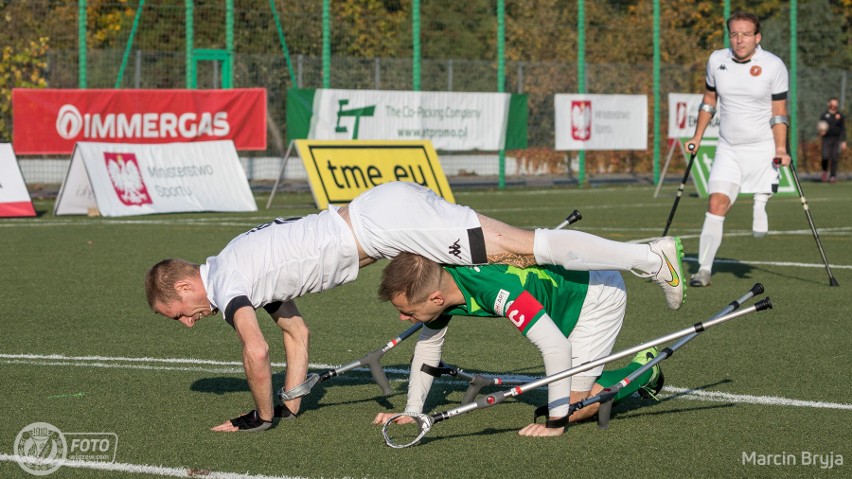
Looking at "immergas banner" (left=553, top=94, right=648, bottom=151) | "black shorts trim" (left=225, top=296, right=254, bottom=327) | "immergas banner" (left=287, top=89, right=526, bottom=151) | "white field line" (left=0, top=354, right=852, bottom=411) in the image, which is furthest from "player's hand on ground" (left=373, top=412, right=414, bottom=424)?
"immergas banner" (left=553, top=94, right=648, bottom=151)

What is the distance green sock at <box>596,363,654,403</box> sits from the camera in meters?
6.91

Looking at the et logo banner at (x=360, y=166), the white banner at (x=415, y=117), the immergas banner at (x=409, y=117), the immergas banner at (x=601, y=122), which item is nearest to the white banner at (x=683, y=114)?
the immergas banner at (x=601, y=122)

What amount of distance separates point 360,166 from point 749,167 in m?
11.2

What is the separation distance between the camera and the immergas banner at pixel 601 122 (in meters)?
30.0

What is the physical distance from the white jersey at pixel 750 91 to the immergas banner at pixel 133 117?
43.3ft

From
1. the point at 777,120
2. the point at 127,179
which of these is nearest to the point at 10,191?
the point at 127,179

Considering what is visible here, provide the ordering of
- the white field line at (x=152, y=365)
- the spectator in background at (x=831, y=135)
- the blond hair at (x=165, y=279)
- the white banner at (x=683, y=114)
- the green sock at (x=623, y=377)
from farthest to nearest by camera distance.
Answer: the spectator in background at (x=831, y=135) < the white banner at (x=683, y=114) < the white field line at (x=152, y=365) < the green sock at (x=623, y=377) < the blond hair at (x=165, y=279)

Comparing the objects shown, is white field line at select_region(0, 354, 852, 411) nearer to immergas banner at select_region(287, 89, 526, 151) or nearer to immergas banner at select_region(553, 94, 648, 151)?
immergas banner at select_region(287, 89, 526, 151)

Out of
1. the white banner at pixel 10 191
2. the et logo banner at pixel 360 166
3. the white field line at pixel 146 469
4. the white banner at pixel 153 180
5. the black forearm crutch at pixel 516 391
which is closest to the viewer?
the white field line at pixel 146 469

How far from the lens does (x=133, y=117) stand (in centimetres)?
2388

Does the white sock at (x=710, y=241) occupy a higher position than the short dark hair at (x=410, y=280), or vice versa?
the short dark hair at (x=410, y=280)

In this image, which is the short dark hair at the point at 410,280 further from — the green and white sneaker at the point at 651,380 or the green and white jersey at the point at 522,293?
the green and white sneaker at the point at 651,380

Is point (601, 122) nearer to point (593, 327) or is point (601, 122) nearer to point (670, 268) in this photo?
point (670, 268)

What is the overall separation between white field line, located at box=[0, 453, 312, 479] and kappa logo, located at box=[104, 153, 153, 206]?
15.8 m
